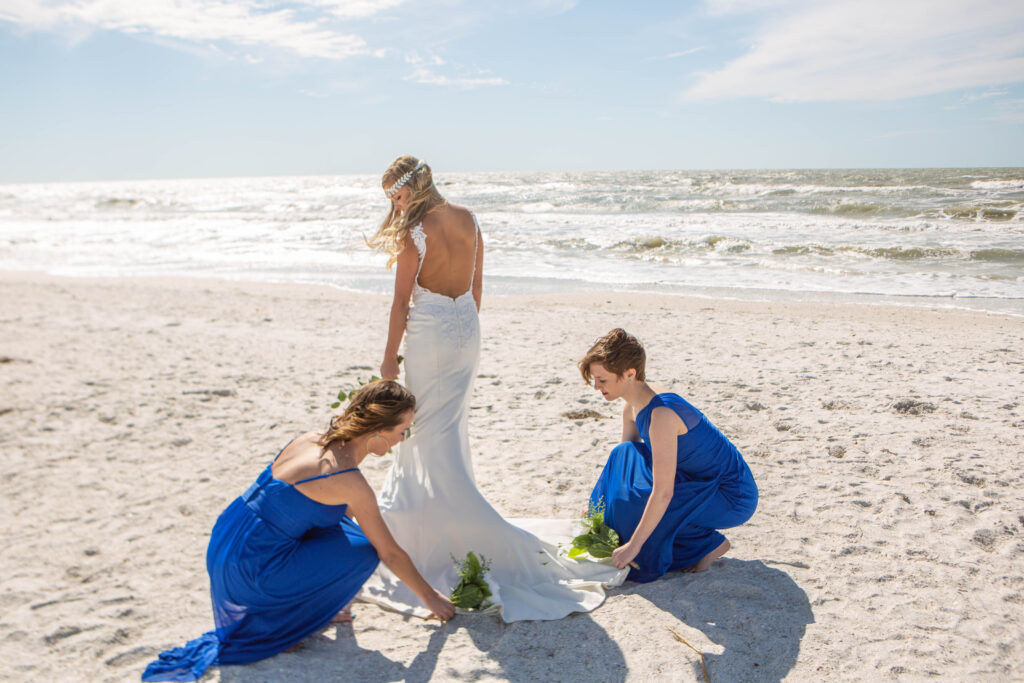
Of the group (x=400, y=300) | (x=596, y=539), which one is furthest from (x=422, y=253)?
(x=596, y=539)

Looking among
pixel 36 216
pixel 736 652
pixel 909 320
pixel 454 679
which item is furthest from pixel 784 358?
pixel 36 216

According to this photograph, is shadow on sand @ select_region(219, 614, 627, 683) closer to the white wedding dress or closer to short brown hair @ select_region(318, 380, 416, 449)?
the white wedding dress

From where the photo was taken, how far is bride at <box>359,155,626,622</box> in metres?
3.14

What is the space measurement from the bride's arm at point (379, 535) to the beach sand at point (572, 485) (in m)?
0.27

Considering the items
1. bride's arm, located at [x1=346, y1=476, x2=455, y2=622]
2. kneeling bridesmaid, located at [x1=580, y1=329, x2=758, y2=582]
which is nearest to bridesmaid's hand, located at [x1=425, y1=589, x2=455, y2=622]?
bride's arm, located at [x1=346, y1=476, x2=455, y2=622]

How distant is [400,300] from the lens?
10.4 feet

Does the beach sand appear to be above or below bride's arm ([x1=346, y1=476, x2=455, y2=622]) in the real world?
below

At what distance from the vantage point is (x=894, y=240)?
17250mm

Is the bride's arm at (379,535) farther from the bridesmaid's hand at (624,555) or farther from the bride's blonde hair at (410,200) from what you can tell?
the bride's blonde hair at (410,200)

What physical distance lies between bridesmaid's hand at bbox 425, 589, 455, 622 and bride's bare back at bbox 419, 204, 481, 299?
1.34 metres

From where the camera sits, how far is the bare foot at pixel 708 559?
328cm

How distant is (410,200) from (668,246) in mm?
15616

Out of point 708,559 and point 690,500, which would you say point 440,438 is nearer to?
point 690,500

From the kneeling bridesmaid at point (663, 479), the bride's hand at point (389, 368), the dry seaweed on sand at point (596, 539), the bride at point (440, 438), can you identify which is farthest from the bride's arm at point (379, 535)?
the kneeling bridesmaid at point (663, 479)
